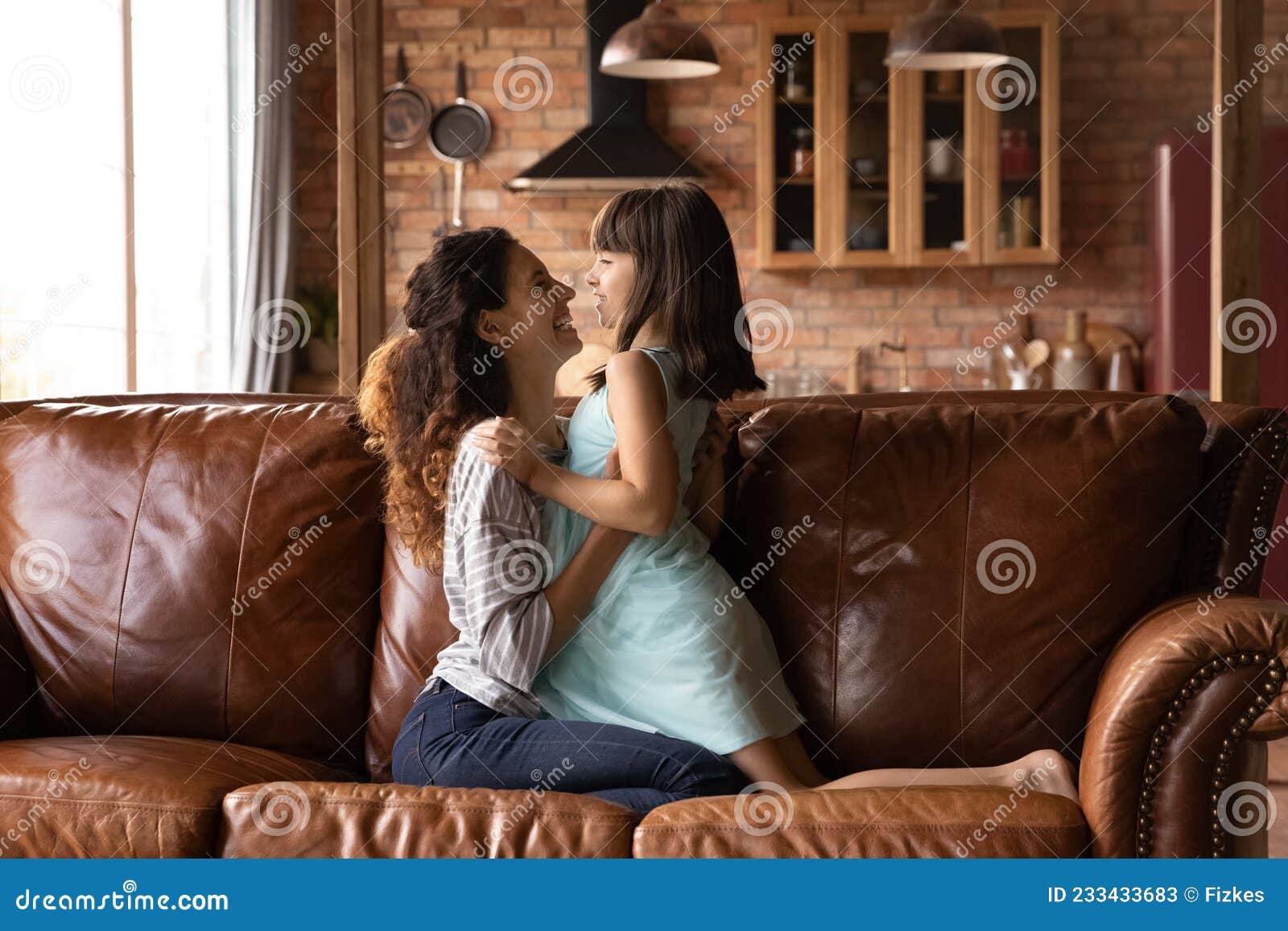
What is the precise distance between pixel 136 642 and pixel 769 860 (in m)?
1.25

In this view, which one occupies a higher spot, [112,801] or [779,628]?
[779,628]

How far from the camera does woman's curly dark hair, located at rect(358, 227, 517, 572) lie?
2006 mm

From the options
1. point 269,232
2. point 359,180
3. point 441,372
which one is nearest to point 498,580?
point 441,372

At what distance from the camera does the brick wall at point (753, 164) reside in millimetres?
5469

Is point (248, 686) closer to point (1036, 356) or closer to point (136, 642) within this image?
point (136, 642)

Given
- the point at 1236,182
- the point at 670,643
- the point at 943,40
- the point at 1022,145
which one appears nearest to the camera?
the point at 670,643

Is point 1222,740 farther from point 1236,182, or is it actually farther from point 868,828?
point 1236,182

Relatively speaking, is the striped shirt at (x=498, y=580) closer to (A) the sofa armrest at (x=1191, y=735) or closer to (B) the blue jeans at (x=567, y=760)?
(B) the blue jeans at (x=567, y=760)

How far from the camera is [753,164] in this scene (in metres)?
5.68

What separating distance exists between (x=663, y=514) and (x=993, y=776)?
59cm

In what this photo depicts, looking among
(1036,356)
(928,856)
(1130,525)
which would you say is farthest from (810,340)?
(928,856)

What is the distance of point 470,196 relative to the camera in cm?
576

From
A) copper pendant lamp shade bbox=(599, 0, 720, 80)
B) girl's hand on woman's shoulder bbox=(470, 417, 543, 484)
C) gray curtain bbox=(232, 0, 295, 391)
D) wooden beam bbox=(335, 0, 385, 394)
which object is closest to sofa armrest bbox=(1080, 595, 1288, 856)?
girl's hand on woman's shoulder bbox=(470, 417, 543, 484)

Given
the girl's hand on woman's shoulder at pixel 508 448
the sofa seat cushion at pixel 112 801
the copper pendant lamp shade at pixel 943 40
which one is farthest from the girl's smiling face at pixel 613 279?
the copper pendant lamp shade at pixel 943 40
